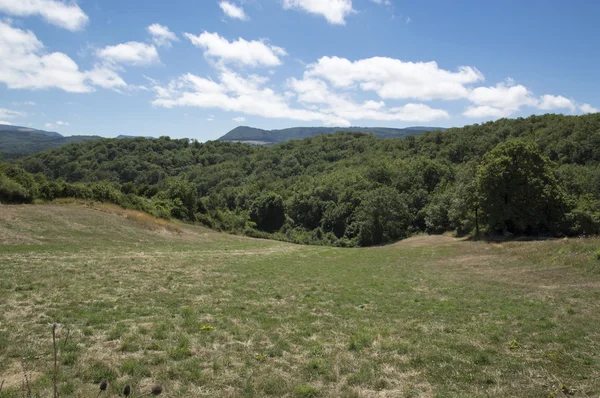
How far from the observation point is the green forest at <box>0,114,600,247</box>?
41.1 metres

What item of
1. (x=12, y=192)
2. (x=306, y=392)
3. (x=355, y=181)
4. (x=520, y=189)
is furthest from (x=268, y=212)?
(x=306, y=392)

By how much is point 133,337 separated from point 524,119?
427 feet

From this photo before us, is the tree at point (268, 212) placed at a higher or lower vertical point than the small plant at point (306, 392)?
lower

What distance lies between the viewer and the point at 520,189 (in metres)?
40.4

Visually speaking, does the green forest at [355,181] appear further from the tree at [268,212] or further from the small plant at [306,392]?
the small plant at [306,392]

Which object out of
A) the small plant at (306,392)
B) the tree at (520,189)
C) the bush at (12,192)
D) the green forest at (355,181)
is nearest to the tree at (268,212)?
the green forest at (355,181)

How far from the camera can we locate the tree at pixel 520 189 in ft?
132

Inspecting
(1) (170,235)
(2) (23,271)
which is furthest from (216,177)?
(2) (23,271)

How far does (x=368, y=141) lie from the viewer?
495 ft

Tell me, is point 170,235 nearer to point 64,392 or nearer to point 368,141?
point 64,392

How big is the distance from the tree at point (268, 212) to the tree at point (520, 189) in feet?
192

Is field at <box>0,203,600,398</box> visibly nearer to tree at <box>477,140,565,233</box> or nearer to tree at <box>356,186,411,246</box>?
tree at <box>477,140,565,233</box>

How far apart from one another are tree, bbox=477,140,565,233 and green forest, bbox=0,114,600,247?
4.7 inches

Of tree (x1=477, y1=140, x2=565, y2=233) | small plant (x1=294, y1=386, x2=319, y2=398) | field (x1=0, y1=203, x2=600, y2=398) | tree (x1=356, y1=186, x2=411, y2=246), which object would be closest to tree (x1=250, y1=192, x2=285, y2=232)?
tree (x1=356, y1=186, x2=411, y2=246)
